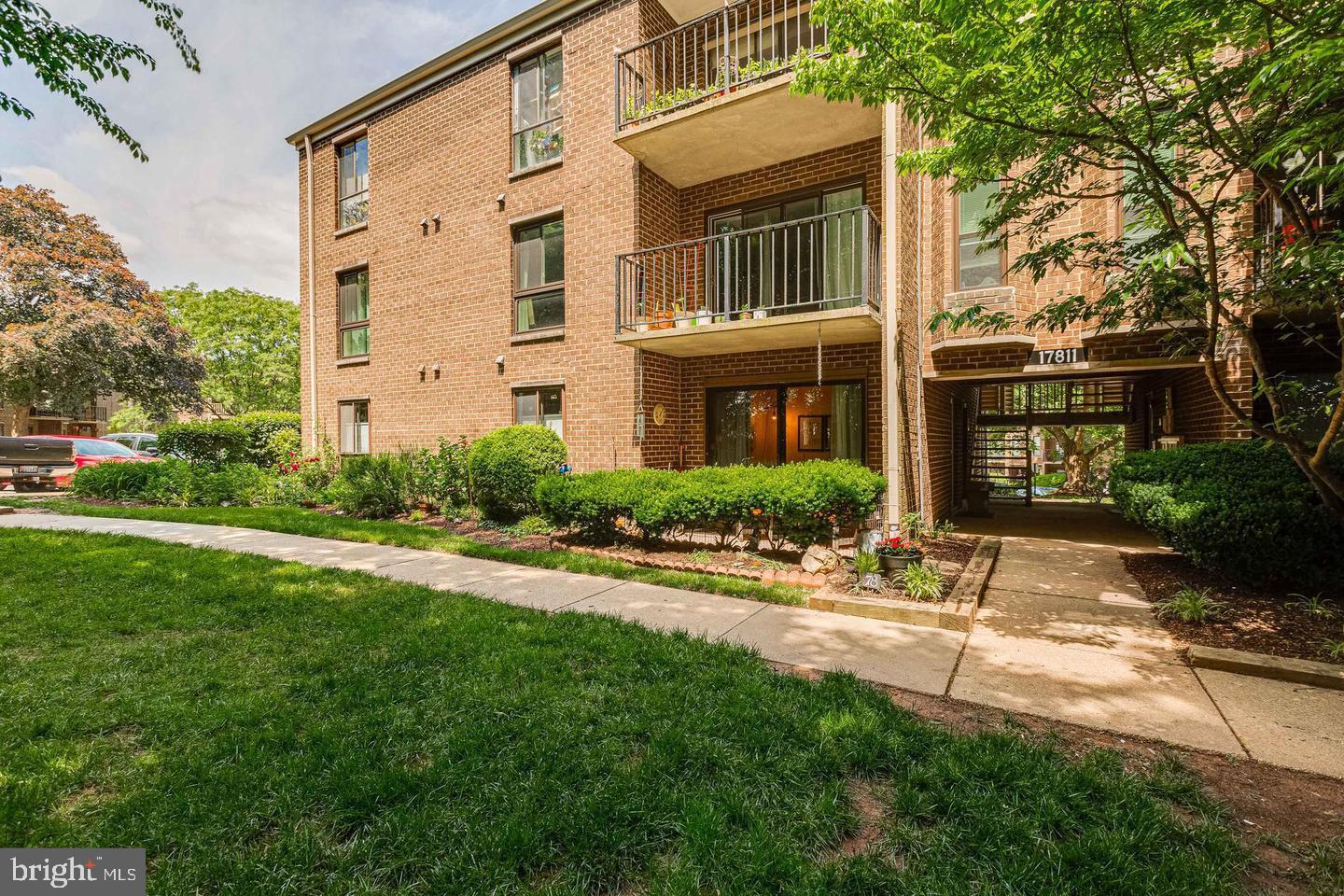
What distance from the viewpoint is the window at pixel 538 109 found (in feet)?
32.4

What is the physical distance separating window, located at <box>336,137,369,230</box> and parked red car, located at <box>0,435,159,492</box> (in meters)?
9.14

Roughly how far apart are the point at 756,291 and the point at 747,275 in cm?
40

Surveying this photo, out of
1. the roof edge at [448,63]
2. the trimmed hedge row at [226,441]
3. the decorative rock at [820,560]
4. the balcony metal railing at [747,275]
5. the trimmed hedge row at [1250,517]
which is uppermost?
the roof edge at [448,63]

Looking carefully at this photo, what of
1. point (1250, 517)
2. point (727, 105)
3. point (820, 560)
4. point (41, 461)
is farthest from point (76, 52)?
point (41, 461)

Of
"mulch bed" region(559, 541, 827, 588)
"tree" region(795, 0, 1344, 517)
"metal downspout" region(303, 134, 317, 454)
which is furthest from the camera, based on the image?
"metal downspout" region(303, 134, 317, 454)

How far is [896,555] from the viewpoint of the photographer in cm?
529

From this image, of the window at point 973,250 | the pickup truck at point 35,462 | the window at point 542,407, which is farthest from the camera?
the pickup truck at point 35,462

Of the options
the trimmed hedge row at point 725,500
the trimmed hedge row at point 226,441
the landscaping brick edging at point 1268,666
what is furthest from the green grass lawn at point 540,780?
the trimmed hedge row at point 226,441

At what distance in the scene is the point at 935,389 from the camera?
8953mm

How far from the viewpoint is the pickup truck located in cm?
1497

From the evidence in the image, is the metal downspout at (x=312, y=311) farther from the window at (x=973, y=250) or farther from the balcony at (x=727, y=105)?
the window at (x=973, y=250)

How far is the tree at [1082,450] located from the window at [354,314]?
70.0 ft

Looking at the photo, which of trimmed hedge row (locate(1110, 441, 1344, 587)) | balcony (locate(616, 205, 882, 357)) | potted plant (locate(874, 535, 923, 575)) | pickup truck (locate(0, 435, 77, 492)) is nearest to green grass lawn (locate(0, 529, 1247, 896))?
potted plant (locate(874, 535, 923, 575))

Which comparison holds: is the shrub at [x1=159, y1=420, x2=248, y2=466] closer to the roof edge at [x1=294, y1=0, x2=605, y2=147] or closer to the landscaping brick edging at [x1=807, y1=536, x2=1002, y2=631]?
the roof edge at [x1=294, y1=0, x2=605, y2=147]
